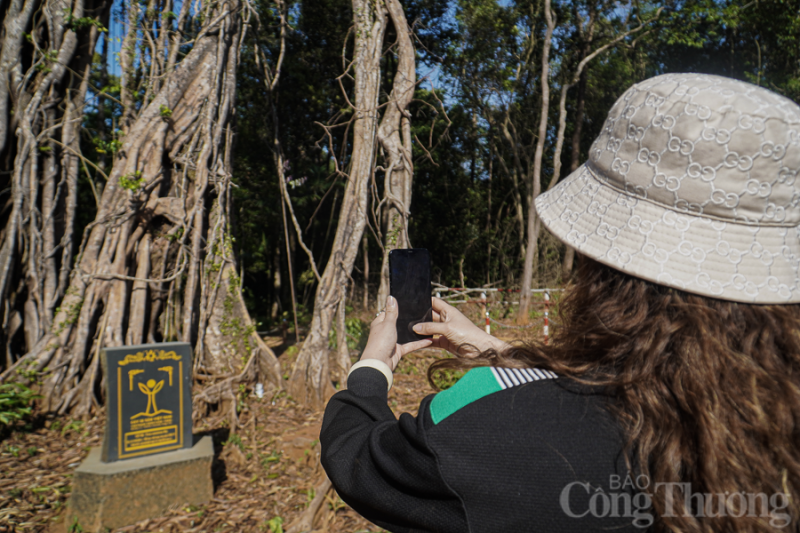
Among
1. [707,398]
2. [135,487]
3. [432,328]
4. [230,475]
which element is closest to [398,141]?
[230,475]

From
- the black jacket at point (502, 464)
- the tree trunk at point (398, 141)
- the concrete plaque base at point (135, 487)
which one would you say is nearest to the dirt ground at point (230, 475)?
the concrete plaque base at point (135, 487)

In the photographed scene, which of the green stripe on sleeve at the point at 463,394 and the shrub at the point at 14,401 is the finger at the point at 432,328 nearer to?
the green stripe on sleeve at the point at 463,394

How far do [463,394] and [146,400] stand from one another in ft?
11.7

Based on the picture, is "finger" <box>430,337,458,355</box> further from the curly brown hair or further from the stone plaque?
the stone plaque

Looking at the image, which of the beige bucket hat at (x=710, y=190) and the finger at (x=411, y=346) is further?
the finger at (x=411, y=346)

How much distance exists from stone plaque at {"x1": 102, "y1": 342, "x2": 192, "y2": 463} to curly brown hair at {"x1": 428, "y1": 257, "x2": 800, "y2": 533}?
3.61m

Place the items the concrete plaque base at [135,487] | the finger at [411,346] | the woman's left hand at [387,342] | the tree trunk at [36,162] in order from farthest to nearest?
the tree trunk at [36,162] → the concrete plaque base at [135,487] → the finger at [411,346] → the woman's left hand at [387,342]

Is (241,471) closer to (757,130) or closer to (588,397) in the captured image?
(588,397)

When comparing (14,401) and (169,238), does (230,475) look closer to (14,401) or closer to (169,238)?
(14,401)

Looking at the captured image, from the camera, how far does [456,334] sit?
154cm

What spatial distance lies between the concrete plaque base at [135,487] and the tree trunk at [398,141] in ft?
9.71

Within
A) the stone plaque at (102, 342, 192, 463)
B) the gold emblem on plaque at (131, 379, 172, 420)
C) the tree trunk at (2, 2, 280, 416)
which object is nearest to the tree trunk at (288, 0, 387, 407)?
the tree trunk at (2, 2, 280, 416)

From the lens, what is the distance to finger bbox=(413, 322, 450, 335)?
1.46 metres

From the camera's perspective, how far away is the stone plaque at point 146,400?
3549 mm
